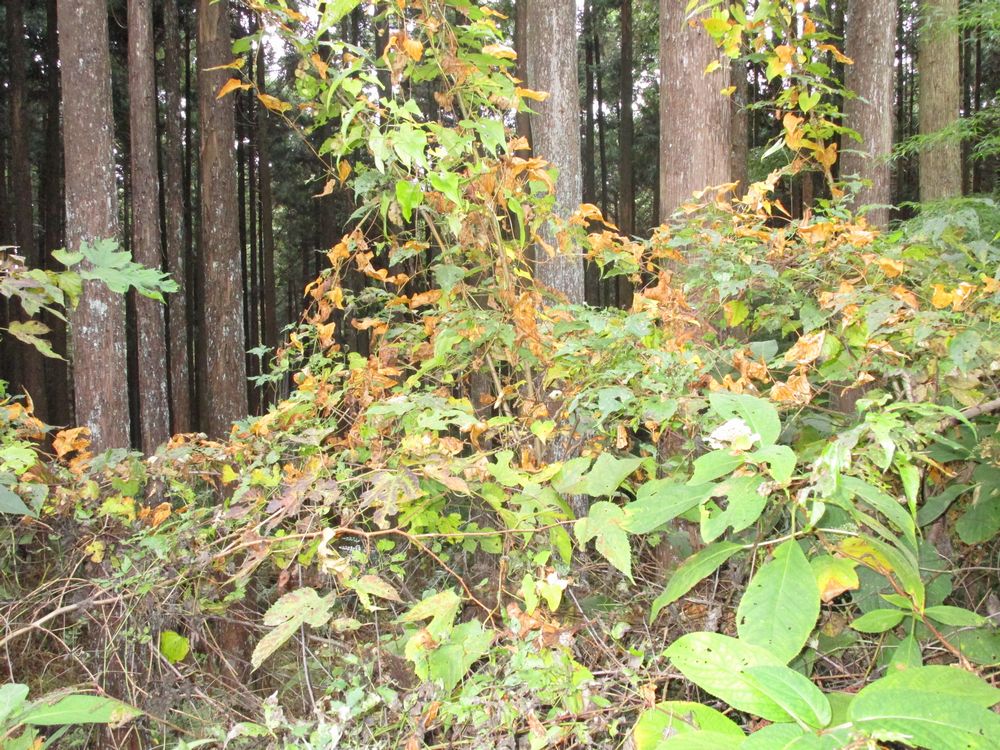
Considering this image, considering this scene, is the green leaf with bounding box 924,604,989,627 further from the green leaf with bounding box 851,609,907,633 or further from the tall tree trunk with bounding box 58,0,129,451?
the tall tree trunk with bounding box 58,0,129,451

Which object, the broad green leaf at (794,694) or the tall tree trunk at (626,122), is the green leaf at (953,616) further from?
the tall tree trunk at (626,122)

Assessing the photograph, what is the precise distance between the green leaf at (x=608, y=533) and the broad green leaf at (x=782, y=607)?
305mm

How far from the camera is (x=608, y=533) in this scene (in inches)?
66.2

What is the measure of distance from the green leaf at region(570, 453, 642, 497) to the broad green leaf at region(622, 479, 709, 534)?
0.75ft

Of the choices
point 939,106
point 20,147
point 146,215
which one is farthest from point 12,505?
point 20,147

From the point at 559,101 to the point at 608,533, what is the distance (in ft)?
13.8

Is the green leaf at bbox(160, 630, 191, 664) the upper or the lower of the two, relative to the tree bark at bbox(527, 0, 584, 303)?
lower

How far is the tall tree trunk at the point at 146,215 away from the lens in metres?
8.35

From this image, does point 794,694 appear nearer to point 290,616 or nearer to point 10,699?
point 290,616

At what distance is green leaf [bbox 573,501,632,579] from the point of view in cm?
162

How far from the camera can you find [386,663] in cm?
209

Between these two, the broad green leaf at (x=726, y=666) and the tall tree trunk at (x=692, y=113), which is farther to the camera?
the tall tree trunk at (x=692, y=113)

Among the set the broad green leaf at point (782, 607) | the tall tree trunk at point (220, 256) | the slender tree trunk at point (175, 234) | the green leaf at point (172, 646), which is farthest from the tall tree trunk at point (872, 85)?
the slender tree trunk at point (175, 234)

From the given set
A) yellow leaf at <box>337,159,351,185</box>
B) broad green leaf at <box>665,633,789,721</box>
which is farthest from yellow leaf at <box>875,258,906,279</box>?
yellow leaf at <box>337,159,351,185</box>
